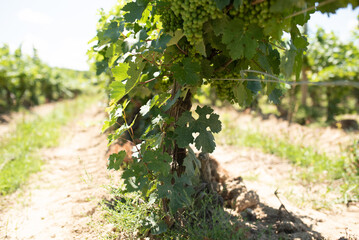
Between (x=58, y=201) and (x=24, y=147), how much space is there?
2392 mm

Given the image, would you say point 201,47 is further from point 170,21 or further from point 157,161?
point 157,161

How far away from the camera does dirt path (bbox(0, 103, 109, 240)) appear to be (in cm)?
228

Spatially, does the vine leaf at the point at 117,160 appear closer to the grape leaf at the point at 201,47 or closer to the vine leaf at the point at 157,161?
the vine leaf at the point at 157,161

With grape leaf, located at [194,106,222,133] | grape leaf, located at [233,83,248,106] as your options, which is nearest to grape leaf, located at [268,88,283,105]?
grape leaf, located at [233,83,248,106]

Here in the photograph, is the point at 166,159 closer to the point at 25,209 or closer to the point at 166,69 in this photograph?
the point at 166,69

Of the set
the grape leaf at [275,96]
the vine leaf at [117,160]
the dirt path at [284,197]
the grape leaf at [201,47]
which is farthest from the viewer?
the dirt path at [284,197]

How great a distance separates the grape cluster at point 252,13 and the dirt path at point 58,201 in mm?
1662

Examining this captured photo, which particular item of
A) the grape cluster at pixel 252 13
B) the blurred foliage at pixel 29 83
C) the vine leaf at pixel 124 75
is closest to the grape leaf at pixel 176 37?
the vine leaf at pixel 124 75

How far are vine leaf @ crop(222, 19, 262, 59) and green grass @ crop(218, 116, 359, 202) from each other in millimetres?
2474

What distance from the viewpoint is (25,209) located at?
276 cm

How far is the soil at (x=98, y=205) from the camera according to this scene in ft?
7.33

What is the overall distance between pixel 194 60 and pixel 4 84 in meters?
9.64

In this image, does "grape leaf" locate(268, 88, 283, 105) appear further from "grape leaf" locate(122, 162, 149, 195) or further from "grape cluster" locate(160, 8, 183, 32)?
"grape leaf" locate(122, 162, 149, 195)

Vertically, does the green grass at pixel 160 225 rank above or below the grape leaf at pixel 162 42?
below
